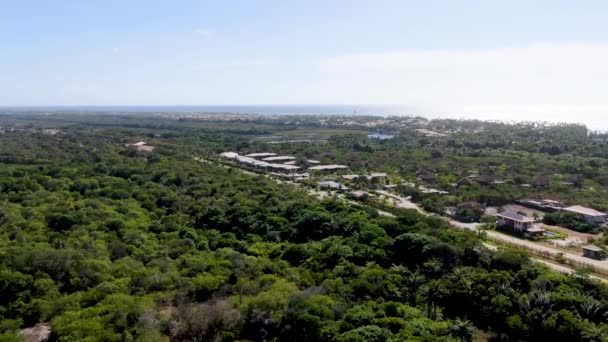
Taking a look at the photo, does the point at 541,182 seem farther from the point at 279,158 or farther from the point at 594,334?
the point at 279,158

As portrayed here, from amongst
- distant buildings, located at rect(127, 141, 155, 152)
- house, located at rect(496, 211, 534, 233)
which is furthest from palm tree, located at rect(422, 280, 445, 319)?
distant buildings, located at rect(127, 141, 155, 152)

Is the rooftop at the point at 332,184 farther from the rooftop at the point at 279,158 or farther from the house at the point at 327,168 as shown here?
the rooftop at the point at 279,158

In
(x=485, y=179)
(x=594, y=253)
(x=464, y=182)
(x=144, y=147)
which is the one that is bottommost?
(x=594, y=253)

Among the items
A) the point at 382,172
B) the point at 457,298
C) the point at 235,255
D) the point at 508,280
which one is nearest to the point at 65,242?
the point at 235,255

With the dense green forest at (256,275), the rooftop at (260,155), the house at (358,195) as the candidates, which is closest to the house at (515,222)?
the dense green forest at (256,275)

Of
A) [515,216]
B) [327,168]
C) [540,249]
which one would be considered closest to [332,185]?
[327,168]
